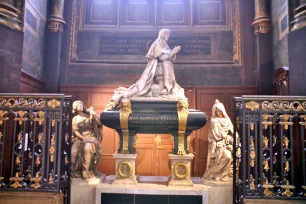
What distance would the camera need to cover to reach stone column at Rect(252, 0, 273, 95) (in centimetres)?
802

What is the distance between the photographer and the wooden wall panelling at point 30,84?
7.01 m

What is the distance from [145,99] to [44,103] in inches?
68.6

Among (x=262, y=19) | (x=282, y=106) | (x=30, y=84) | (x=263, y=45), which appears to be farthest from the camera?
(x=263, y=45)

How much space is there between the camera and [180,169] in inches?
216

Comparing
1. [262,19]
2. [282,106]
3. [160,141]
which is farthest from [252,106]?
[262,19]

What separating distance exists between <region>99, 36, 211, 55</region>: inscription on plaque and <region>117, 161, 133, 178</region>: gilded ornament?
12.8ft

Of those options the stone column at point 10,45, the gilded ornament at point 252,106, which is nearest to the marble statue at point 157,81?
the gilded ornament at point 252,106

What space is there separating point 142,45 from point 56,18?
244cm

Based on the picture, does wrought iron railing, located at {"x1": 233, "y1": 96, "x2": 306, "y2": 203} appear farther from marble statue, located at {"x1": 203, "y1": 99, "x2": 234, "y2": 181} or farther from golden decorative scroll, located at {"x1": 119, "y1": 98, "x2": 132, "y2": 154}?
golden decorative scroll, located at {"x1": 119, "y1": 98, "x2": 132, "y2": 154}

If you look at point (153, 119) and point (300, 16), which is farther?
point (300, 16)

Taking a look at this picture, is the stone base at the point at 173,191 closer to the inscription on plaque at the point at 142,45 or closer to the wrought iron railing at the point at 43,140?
the wrought iron railing at the point at 43,140

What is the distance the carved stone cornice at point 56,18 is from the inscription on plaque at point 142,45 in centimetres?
117

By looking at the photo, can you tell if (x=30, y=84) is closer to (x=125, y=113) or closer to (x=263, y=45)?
(x=125, y=113)

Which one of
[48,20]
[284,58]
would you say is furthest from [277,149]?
[48,20]
